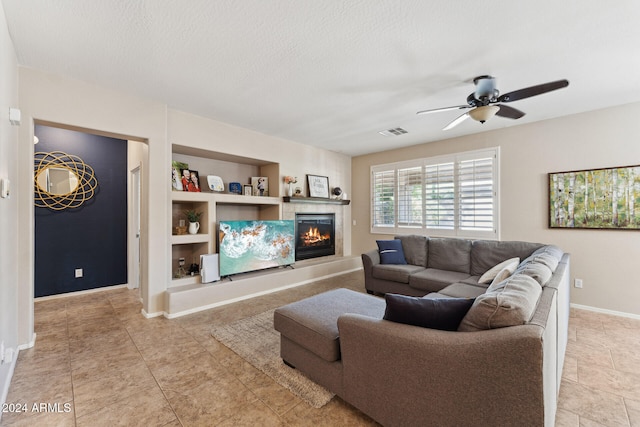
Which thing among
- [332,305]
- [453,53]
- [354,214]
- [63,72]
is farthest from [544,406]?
[354,214]

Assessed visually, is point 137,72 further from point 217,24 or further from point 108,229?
point 108,229

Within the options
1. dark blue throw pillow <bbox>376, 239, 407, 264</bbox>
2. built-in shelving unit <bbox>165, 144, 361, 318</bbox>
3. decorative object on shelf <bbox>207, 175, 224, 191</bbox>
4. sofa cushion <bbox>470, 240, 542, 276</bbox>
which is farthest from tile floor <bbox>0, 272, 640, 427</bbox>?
dark blue throw pillow <bbox>376, 239, 407, 264</bbox>

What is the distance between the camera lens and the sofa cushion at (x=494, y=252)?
3443 mm

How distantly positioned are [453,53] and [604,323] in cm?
354

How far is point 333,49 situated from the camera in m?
2.23

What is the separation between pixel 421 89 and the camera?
2928mm

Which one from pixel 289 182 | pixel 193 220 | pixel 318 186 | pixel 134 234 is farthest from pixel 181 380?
pixel 318 186

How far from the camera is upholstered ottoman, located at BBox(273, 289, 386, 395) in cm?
178

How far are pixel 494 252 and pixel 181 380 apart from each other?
382cm

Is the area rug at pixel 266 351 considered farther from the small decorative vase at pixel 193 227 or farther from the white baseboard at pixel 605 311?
the white baseboard at pixel 605 311

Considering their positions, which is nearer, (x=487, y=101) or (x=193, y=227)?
(x=487, y=101)

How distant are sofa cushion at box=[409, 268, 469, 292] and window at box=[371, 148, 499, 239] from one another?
1219 millimetres

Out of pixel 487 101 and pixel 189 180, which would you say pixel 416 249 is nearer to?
pixel 487 101

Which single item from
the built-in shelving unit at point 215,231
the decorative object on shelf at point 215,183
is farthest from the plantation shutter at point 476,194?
the decorative object on shelf at point 215,183
